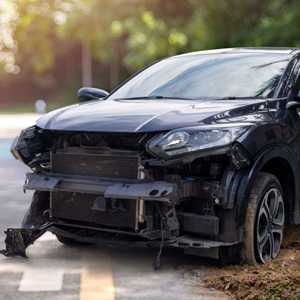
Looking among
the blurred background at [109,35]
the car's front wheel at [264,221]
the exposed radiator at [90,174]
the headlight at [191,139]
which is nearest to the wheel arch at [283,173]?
the car's front wheel at [264,221]

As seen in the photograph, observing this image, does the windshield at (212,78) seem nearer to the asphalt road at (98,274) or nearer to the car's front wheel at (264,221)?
the car's front wheel at (264,221)

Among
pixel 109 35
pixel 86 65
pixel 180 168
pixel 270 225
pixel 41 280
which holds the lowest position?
pixel 41 280

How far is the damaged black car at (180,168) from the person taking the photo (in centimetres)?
483

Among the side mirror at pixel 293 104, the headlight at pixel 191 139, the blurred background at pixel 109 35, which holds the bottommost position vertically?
the headlight at pixel 191 139

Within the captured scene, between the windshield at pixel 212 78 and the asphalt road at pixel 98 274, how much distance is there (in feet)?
4.59

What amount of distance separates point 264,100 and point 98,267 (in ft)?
6.12

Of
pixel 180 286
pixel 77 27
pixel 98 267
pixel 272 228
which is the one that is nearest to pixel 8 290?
pixel 98 267

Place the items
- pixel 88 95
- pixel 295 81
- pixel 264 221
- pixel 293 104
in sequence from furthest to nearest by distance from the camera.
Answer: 1. pixel 88 95
2. pixel 295 81
3. pixel 293 104
4. pixel 264 221

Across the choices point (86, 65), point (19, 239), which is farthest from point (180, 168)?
point (86, 65)

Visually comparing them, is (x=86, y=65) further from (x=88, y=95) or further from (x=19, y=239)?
(x=19, y=239)

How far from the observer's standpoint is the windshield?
18.9 feet

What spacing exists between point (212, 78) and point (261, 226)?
1.43m

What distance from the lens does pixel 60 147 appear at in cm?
539

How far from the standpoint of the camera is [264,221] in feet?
17.5
